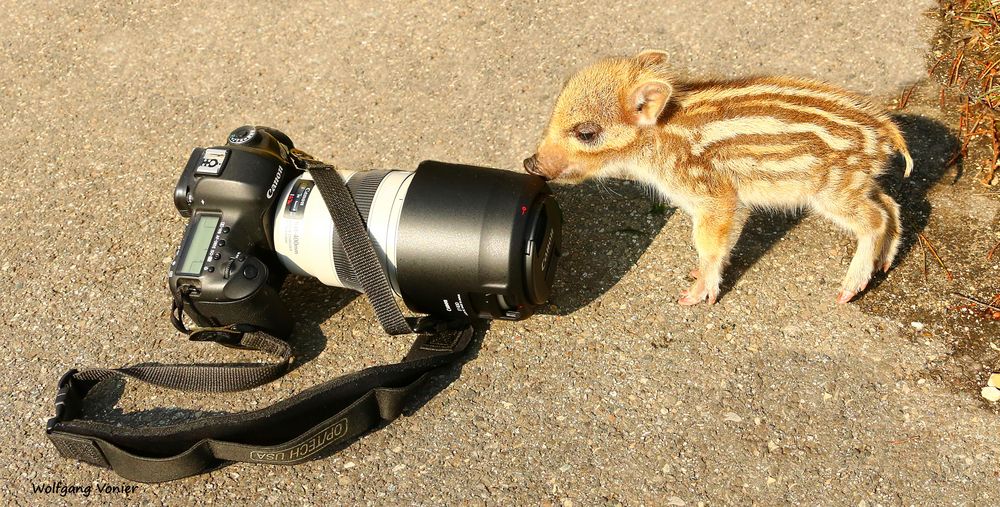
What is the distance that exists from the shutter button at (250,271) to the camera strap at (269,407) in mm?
293

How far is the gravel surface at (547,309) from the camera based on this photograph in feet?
10.3

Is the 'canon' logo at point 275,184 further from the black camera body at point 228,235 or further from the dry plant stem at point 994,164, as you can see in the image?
the dry plant stem at point 994,164

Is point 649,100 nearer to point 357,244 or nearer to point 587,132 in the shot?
point 587,132

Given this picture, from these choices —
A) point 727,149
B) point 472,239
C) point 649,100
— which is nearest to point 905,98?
point 727,149

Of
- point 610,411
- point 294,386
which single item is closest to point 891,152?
point 610,411

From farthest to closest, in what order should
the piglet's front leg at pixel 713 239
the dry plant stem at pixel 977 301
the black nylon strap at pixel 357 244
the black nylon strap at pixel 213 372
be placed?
the piglet's front leg at pixel 713 239 → the dry plant stem at pixel 977 301 → the black nylon strap at pixel 213 372 → the black nylon strap at pixel 357 244

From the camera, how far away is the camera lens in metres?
3.02

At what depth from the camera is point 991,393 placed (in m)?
3.19

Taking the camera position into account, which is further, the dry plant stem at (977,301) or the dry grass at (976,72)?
the dry grass at (976,72)

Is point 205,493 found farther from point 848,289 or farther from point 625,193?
point 848,289

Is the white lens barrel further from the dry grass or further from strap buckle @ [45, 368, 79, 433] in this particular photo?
the dry grass

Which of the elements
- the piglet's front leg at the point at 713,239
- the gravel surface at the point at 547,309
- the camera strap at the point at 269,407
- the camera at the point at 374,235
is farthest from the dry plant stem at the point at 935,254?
the camera strap at the point at 269,407

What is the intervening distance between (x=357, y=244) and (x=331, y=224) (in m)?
0.20

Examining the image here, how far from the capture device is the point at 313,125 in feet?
15.9
